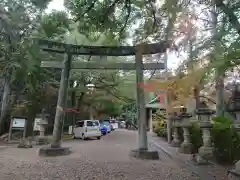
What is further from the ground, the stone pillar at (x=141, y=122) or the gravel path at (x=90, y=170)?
the stone pillar at (x=141, y=122)

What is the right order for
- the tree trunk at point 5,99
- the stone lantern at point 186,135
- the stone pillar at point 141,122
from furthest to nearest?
1. the tree trunk at point 5,99
2. the stone lantern at point 186,135
3. the stone pillar at point 141,122

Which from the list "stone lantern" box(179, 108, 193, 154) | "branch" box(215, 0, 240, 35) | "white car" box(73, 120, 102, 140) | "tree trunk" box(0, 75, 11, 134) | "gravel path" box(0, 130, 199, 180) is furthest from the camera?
"white car" box(73, 120, 102, 140)

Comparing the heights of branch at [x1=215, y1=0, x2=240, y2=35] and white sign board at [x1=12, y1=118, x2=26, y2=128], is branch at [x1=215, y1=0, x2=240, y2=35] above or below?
above

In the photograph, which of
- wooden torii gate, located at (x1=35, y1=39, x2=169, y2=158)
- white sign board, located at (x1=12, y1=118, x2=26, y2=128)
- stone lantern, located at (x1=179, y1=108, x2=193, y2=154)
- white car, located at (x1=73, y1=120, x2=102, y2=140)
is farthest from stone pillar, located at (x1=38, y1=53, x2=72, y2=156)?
white car, located at (x1=73, y1=120, x2=102, y2=140)

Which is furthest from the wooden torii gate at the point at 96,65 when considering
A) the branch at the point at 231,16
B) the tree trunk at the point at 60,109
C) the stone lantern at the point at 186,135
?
the branch at the point at 231,16

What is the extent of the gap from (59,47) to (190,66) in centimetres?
768

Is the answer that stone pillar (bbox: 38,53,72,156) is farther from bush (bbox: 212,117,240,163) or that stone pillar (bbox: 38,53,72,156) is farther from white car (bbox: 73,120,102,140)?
white car (bbox: 73,120,102,140)

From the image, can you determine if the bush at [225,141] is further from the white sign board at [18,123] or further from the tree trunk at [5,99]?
the tree trunk at [5,99]

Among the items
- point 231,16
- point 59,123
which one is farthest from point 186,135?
point 231,16

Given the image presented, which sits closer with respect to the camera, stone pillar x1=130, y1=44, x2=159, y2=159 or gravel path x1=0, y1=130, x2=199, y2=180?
gravel path x1=0, y1=130, x2=199, y2=180

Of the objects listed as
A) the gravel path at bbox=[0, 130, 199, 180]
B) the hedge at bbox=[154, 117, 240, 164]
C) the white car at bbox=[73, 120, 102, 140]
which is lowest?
the gravel path at bbox=[0, 130, 199, 180]

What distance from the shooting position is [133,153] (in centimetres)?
1173

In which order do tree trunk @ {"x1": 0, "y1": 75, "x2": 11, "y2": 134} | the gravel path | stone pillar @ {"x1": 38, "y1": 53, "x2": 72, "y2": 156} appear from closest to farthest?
the gravel path, stone pillar @ {"x1": 38, "y1": 53, "x2": 72, "y2": 156}, tree trunk @ {"x1": 0, "y1": 75, "x2": 11, "y2": 134}

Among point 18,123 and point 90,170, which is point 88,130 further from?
point 90,170
